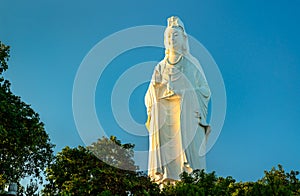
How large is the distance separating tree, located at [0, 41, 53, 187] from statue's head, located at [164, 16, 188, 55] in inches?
202

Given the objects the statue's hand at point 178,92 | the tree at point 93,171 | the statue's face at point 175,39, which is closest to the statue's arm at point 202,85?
the statue's hand at point 178,92

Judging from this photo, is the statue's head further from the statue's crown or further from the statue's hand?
the statue's hand

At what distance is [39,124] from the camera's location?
12156 mm

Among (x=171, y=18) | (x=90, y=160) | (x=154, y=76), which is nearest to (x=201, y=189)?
(x=90, y=160)

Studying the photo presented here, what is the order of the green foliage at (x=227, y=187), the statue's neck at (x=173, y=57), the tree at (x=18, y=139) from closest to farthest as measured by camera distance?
the green foliage at (x=227, y=187) → the tree at (x=18, y=139) → the statue's neck at (x=173, y=57)

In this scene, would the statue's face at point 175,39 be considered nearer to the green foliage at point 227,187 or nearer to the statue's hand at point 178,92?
the statue's hand at point 178,92

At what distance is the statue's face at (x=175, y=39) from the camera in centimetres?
1616

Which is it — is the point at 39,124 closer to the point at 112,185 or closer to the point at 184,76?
the point at 112,185

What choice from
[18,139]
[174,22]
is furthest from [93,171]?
[174,22]

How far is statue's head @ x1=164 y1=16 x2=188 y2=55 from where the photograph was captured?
16172 mm

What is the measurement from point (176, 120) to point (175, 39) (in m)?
2.64

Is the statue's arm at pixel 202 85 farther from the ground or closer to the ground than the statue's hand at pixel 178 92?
farther from the ground

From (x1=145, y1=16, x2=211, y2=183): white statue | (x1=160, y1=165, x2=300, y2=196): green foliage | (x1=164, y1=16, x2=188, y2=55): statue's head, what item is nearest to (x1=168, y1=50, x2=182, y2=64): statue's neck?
(x1=145, y1=16, x2=211, y2=183): white statue

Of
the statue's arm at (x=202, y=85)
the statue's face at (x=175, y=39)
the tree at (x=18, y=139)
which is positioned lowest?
the tree at (x=18, y=139)
